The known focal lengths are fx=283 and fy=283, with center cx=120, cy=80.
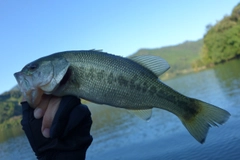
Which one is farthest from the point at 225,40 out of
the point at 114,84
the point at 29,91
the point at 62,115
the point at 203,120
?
the point at 29,91

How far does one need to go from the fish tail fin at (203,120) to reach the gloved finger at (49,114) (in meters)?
1.84

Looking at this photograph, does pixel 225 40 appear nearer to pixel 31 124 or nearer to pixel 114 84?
pixel 114 84

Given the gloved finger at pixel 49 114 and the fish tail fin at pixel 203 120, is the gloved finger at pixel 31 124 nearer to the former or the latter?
the gloved finger at pixel 49 114

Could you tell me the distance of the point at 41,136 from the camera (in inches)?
149

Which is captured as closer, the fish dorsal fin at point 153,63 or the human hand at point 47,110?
the human hand at point 47,110

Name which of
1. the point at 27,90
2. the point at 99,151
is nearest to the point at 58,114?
the point at 27,90

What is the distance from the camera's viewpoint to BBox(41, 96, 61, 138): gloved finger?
11.8 ft

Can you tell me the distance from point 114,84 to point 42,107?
3.17ft

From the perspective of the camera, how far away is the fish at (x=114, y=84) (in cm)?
361

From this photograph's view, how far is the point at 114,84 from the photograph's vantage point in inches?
148

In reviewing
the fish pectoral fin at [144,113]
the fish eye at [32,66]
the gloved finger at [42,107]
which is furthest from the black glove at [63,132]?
the fish pectoral fin at [144,113]

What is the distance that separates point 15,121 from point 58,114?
549ft

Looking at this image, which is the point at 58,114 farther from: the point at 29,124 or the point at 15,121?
the point at 15,121

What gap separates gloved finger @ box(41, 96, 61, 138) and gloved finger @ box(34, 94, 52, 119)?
1.5 inches
